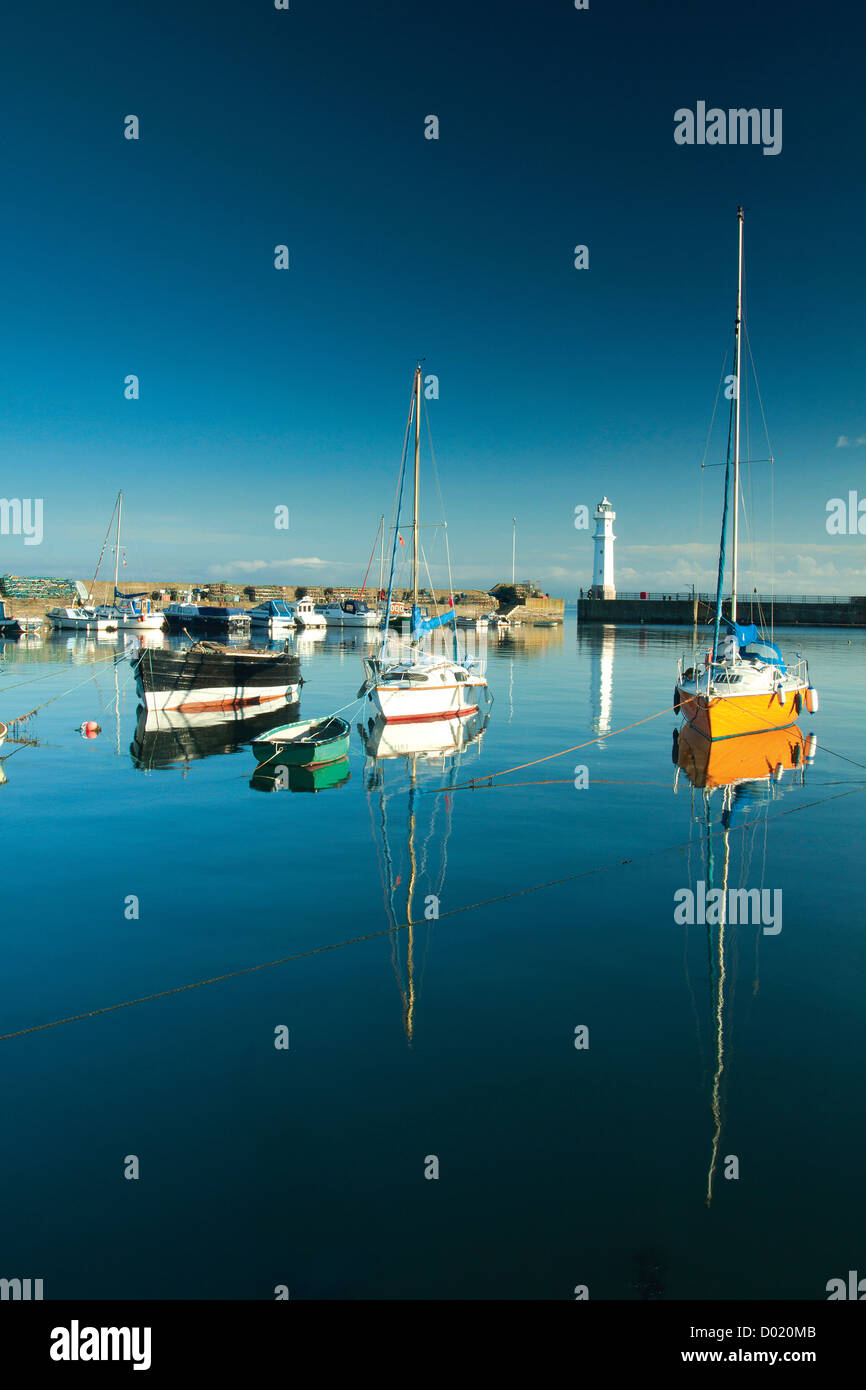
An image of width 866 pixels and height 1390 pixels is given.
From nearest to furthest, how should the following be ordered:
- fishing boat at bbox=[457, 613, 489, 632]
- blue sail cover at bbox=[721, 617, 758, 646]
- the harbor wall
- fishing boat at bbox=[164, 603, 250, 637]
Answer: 1. blue sail cover at bbox=[721, 617, 758, 646]
2. fishing boat at bbox=[164, 603, 250, 637]
3. fishing boat at bbox=[457, 613, 489, 632]
4. the harbor wall

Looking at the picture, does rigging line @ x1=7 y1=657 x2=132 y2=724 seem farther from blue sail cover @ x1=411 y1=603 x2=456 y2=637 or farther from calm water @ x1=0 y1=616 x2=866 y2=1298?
blue sail cover @ x1=411 y1=603 x2=456 y2=637

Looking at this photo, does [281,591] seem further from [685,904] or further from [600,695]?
[685,904]

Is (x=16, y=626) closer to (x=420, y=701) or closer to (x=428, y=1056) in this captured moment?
(x=420, y=701)

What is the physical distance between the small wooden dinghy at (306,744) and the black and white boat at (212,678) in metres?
8.29

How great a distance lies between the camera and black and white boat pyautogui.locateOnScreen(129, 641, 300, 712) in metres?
30.6

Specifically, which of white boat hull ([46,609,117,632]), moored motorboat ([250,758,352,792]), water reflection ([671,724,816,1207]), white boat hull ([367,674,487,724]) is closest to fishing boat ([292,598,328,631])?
white boat hull ([46,609,117,632])

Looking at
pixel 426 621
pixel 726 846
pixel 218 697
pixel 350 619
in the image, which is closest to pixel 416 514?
pixel 426 621

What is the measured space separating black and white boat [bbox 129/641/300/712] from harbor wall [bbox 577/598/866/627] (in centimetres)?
9542

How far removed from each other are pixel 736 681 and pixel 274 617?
260ft

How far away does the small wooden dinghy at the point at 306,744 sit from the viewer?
2256cm

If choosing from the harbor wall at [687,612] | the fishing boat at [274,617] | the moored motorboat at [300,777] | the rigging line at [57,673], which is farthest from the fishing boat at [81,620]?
the harbor wall at [687,612]

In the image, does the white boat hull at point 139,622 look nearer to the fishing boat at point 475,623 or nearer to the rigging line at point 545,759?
the fishing boat at point 475,623

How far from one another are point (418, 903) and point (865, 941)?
22.5 feet
